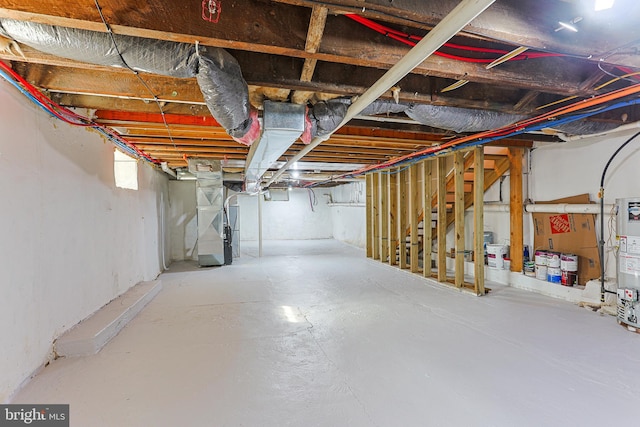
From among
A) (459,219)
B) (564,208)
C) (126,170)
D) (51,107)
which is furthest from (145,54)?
(564,208)

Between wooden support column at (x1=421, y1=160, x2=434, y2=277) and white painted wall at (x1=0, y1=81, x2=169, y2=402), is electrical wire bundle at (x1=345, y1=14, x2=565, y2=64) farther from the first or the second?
wooden support column at (x1=421, y1=160, x2=434, y2=277)

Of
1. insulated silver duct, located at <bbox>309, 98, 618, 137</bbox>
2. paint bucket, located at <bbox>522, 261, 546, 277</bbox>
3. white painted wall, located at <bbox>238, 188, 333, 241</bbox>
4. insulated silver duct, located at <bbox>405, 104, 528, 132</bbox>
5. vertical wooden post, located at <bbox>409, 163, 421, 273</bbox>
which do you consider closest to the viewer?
insulated silver duct, located at <bbox>309, 98, 618, 137</bbox>

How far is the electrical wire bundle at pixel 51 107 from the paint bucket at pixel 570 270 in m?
4.78

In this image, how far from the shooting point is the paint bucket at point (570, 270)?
3283mm

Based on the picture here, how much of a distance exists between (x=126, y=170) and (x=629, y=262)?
18.0 feet

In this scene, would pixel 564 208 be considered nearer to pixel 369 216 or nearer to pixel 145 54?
pixel 369 216

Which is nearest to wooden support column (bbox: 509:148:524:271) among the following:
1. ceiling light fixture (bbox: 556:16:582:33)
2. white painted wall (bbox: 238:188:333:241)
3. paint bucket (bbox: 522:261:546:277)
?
paint bucket (bbox: 522:261:546:277)

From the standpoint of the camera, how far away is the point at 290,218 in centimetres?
1059

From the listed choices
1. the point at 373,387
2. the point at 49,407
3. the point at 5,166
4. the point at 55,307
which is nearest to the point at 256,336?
the point at 373,387

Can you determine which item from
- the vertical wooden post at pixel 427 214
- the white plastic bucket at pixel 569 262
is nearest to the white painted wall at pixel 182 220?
the vertical wooden post at pixel 427 214

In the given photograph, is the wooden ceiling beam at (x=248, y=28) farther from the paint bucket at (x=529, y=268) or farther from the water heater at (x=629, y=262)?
the paint bucket at (x=529, y=268)

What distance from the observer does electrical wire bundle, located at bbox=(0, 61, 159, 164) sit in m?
1.63

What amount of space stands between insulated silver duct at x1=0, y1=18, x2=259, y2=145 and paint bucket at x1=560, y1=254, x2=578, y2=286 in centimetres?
373

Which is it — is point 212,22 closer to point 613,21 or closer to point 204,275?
point 613,21
